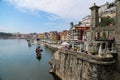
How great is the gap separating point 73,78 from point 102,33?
8.58m

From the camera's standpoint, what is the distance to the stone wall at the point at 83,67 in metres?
16.5

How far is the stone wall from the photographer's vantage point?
16.5 meters

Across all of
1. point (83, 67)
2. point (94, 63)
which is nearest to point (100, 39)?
point (83, 67)

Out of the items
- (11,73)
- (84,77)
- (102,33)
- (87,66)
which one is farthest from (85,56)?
(11,73)

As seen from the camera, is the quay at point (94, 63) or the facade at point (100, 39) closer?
the quay at point (94, 63)

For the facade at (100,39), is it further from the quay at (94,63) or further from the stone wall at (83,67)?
the stone wall at (83,67)

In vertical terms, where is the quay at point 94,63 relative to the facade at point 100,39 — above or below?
below

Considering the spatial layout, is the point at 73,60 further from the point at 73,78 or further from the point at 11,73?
the point at 11,73

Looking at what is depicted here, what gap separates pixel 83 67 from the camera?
19.1m

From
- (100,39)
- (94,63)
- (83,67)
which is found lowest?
(83,67)

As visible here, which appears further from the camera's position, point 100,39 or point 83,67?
point 100,39

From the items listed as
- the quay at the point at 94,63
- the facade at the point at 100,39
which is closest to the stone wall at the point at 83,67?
the quay at the point at 94,63

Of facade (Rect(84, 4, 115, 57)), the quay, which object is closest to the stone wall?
the quay

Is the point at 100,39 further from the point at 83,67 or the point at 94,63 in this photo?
the point at 94,63
